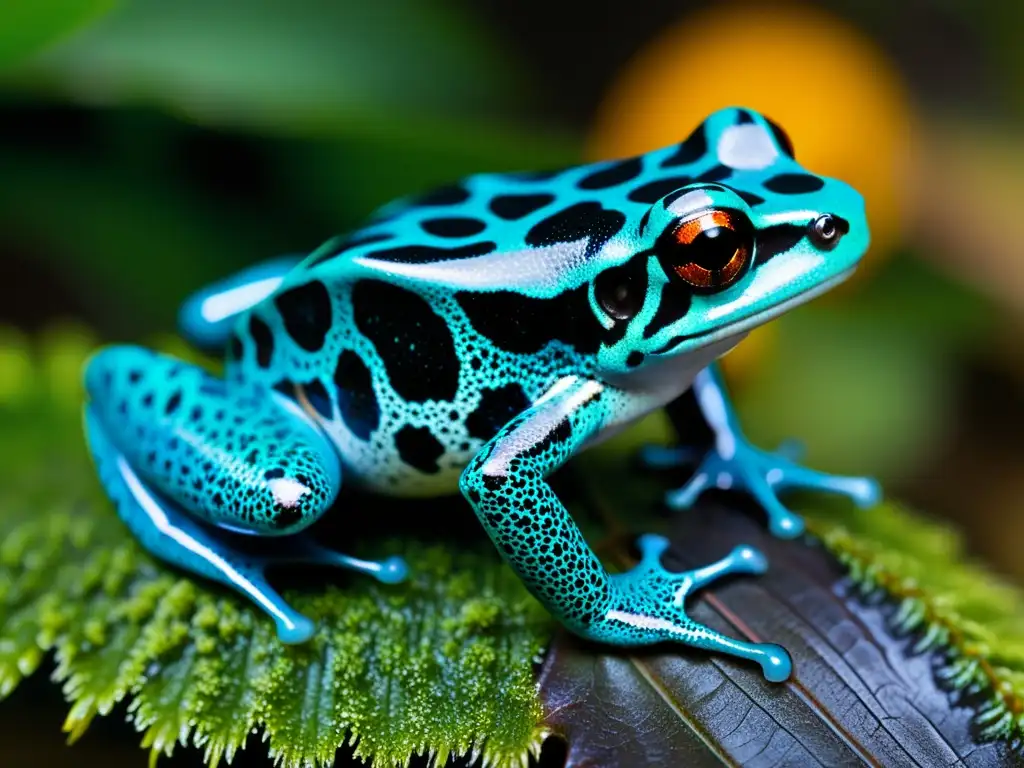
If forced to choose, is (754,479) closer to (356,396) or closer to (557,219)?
(557,219)

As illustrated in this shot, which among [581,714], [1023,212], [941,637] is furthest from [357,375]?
[1023,212]

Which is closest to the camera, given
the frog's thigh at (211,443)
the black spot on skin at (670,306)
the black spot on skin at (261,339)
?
the black spot on skin at (670,306)

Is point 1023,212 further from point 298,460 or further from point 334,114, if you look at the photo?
point 298,460

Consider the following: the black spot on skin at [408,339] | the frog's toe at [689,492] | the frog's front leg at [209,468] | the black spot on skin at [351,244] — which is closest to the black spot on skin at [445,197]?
the black spot on skin at [351,244]

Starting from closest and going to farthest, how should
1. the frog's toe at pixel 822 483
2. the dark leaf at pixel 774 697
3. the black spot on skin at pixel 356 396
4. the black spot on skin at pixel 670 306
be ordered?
1. the dark leaf at pixel 774 697
2. the black spot on skin at pixel 670 306
3. the black spot on skin at pixel 356 396
4. the frog's toe at pixel 822 483

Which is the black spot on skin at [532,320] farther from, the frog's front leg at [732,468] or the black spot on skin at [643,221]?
the frog's front leg at [732,468]

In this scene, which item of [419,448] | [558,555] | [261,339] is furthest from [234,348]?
[558,555]

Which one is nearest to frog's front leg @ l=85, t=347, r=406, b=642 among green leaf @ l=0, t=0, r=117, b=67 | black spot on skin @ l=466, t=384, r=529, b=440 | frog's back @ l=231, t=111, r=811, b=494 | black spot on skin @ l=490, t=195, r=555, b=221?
frog's back @ l=231, t=111, r=811, b=494

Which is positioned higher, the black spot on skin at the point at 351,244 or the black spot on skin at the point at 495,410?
the black spot on skin at the point at 351,244
